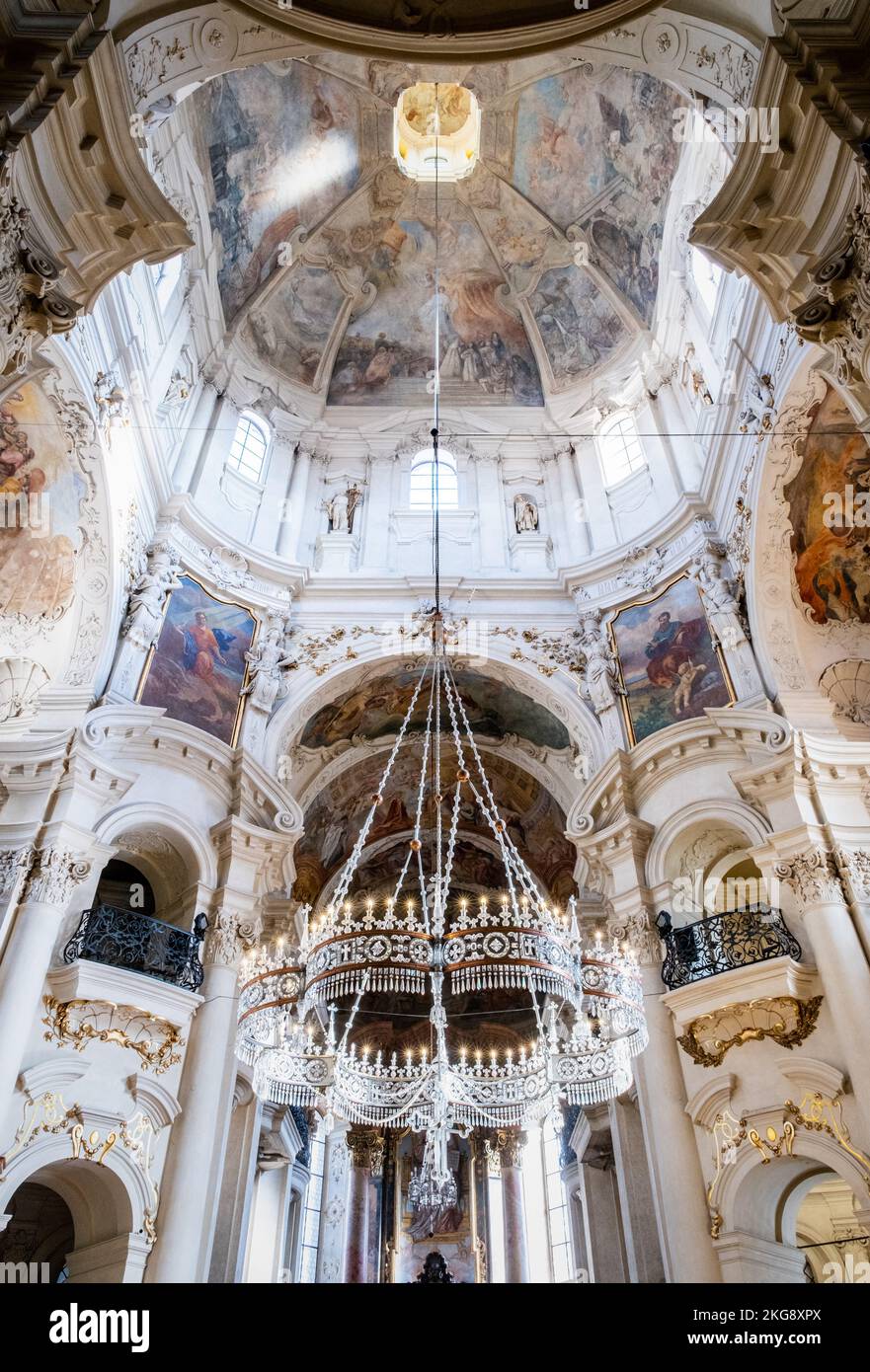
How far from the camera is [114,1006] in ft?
32.2

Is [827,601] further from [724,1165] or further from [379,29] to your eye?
[379,29]

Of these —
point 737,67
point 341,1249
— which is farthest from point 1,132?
point 341,1249

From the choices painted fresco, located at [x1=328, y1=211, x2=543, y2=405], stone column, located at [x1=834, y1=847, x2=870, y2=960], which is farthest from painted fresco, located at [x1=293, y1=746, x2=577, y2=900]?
painted fresco, located at [x1=328, y1=211, x2=543, y2=405]

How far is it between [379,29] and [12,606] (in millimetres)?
7410

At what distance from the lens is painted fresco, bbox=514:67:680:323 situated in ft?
47.8


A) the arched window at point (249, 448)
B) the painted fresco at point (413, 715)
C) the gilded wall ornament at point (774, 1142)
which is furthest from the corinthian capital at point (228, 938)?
the arched window at point (249, 448)

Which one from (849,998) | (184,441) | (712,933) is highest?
(184,441)

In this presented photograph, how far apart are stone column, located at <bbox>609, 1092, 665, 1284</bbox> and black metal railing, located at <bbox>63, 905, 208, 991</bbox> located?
5.87 metres

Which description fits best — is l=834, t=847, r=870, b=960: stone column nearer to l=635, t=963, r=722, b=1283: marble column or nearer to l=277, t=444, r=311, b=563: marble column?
l=635, t=963, r=722, b=1283: marble column

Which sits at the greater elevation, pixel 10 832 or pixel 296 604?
pixel 296 604

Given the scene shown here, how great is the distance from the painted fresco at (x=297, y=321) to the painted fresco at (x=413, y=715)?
673cm

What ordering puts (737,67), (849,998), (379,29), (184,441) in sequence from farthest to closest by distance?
(184,441)
(849,998)
(379,29)
(737,67)
